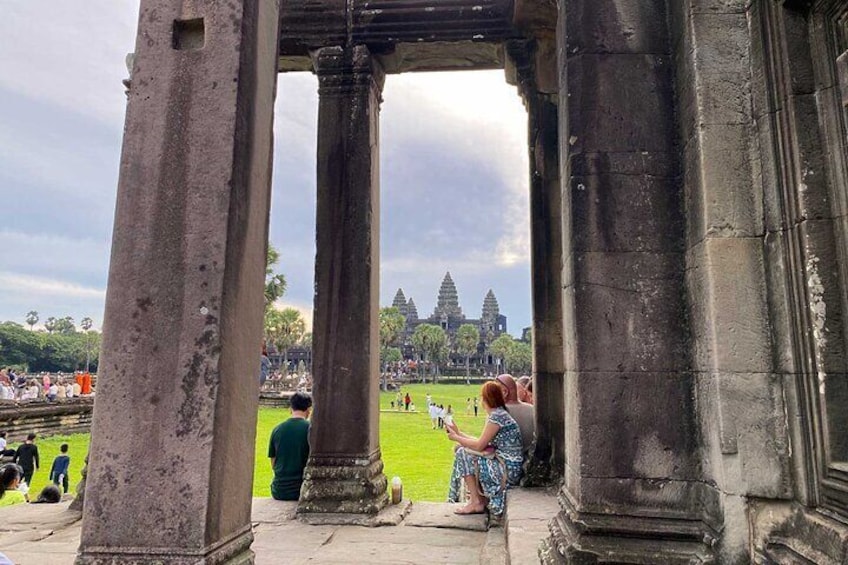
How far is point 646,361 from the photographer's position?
10.2ft

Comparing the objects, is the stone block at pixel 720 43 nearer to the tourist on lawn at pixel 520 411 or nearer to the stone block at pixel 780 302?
the stone block at pixel 780 302

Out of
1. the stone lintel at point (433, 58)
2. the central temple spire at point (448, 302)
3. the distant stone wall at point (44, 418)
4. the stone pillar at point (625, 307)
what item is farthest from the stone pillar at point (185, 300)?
the central temple spire at point (448, 302)

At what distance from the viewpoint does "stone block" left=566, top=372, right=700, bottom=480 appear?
3012 millimetres

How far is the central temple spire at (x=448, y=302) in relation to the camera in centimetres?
11688

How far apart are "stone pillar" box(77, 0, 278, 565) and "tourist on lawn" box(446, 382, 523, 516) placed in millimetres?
2946

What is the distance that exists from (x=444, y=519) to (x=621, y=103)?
4012mm

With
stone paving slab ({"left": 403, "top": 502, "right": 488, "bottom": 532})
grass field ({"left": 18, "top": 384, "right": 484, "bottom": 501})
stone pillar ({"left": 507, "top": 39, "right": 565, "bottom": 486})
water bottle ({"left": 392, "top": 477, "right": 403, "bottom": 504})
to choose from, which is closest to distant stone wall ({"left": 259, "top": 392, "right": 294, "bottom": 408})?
grass field ({"left": 18, "top": 384, "right": 484, "bottom": 501})

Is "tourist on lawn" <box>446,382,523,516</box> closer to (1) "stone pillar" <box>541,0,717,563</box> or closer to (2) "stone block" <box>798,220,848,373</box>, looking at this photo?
(1) "stone pillar" <box>541,0,717,563</box>

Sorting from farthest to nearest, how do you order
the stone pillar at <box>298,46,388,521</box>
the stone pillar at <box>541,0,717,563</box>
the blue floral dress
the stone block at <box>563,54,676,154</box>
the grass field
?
the grass field, the stone pillar at <box>298,46,388,521</box>, the blue floral dress, the stone block at <box>563,54,676,154</box>, the stone pillar at <box>541,0,717,563</box>

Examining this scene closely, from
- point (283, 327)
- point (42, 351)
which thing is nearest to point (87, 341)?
point (42, 351)

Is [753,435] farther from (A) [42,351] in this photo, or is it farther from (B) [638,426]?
(A) [42,351]

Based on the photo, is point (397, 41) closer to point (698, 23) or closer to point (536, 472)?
point (698, 23)

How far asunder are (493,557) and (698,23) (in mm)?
3758

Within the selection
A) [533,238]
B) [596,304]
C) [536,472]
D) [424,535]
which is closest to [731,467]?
[596,304]
